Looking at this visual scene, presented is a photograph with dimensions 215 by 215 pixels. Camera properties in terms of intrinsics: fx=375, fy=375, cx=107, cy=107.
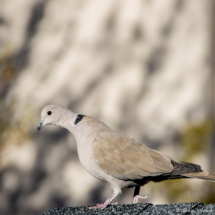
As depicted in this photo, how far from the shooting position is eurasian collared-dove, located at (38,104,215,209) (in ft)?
6.30

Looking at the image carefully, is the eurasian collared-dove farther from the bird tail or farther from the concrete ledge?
the concrete ledge

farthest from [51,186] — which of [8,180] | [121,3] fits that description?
[121,3]

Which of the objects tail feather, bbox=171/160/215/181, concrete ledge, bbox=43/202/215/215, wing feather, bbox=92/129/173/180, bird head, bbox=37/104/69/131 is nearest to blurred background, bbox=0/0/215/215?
bird head, bbox=37/104/69/131

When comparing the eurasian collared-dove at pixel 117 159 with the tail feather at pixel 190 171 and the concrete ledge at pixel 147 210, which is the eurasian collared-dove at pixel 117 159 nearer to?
the tail feather at pixel 190 171

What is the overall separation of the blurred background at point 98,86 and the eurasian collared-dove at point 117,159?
1.78 m

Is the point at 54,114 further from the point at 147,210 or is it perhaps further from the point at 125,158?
the point at 147,210

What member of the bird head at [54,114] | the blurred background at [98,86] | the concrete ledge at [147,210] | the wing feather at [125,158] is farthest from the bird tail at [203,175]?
the blurred background at [98,86]

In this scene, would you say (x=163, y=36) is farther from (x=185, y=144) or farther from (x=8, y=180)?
(x=8, y=180)

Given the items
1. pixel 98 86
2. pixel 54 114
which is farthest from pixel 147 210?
pixel 98 86

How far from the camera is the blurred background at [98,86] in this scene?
12.2 feet

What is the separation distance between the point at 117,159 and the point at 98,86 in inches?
78.9

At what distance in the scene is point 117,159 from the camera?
1.96 metres

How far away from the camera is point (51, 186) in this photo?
382cm

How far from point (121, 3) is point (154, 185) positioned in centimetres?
193
